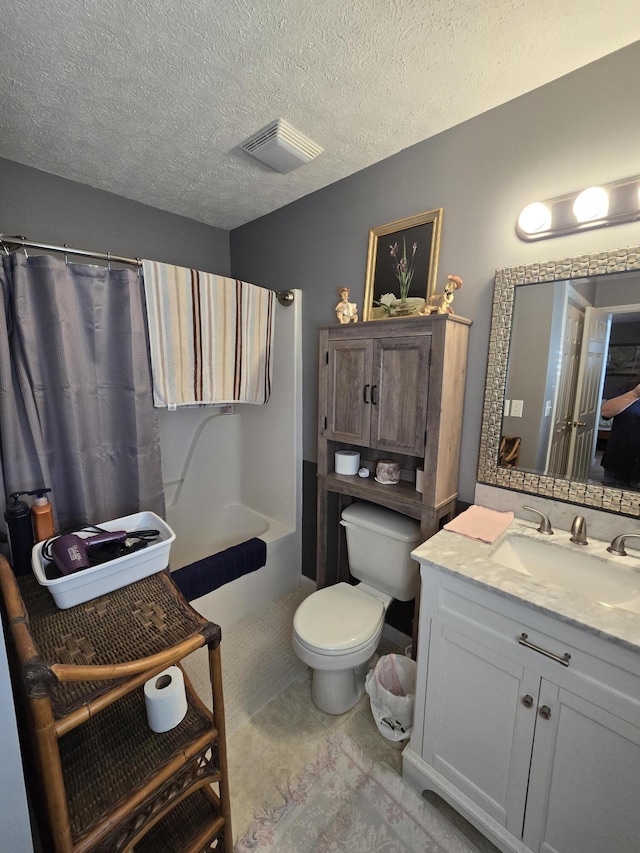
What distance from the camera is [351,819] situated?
1.19 metres

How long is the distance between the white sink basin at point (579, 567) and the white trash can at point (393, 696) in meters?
0.67

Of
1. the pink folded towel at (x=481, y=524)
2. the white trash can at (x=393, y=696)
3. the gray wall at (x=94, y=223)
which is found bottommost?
the white trash can at (x=393, y=696)

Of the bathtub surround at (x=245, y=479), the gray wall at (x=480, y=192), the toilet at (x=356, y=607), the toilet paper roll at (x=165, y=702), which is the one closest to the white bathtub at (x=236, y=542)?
the bathtub surround at (x=245, y=479)

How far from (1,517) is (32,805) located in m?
0.87

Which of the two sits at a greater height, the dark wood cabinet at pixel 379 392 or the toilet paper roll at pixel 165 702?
the dark wood cabinet at pixel 379 392

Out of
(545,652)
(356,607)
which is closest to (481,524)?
(545,652)

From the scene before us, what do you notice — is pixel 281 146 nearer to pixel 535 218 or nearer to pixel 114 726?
pixel 535 218

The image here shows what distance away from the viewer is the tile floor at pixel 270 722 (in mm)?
1261

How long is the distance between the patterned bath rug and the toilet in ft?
0.84

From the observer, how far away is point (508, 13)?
971mm

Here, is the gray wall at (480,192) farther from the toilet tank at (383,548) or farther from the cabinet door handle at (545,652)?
the cabinet door handle at (545,652)

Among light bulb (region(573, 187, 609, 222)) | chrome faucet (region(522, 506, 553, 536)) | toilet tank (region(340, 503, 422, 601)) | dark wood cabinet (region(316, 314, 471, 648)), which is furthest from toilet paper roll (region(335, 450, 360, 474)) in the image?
light bulb (region(573, 187, 609, 222))

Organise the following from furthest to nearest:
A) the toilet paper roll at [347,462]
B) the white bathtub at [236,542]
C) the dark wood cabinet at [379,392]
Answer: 1. the white bathtub at [236,542]
2. the toilet paper roll at [347,462]
3. the dark wood cabinet at [379,392]

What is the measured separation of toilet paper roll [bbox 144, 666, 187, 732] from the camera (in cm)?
92
